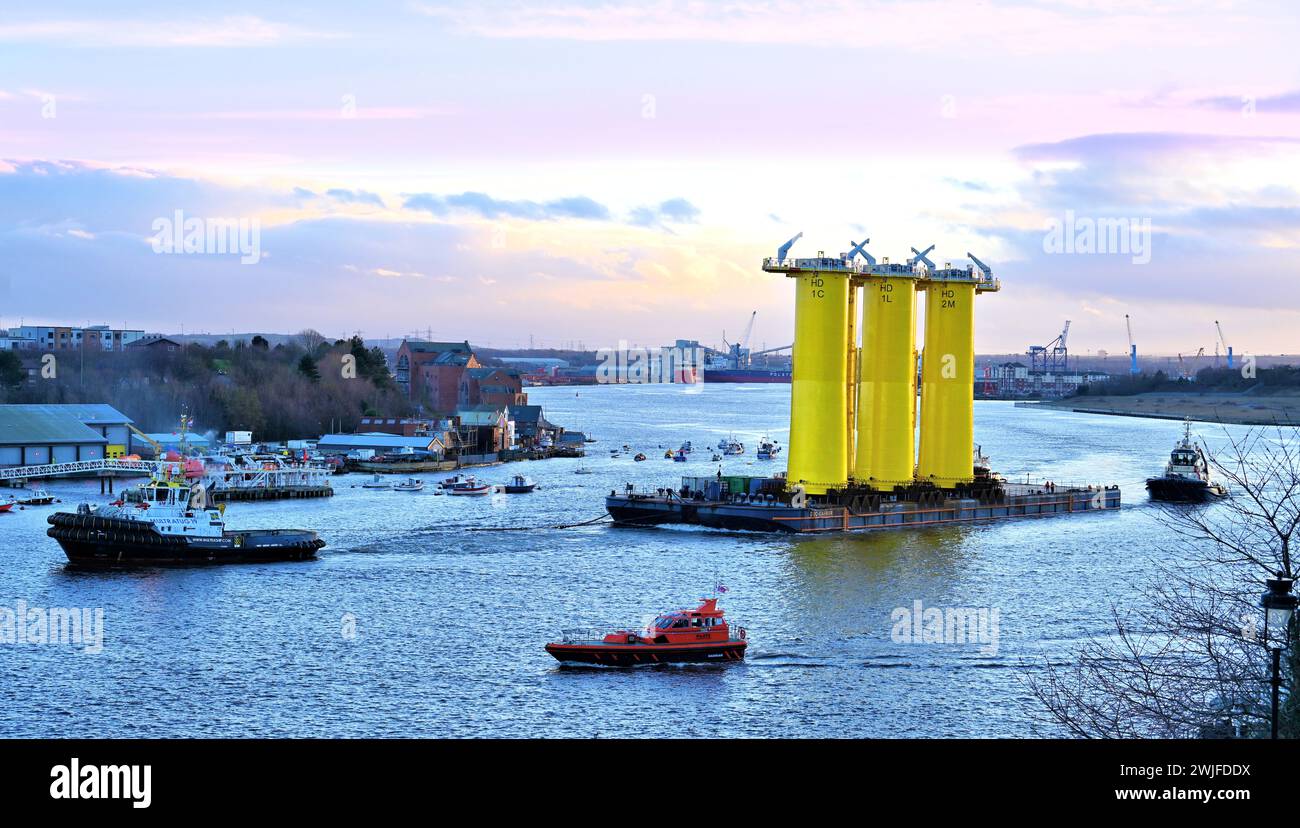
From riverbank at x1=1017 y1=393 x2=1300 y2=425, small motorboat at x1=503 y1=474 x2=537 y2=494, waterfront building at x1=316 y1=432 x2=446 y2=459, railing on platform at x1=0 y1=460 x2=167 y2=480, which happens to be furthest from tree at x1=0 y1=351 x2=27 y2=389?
riverbank at x1=1017 y1=393 x2=1300 y2=425

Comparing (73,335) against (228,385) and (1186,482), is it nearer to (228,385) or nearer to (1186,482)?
(228,385)

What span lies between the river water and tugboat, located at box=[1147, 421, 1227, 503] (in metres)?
4.47

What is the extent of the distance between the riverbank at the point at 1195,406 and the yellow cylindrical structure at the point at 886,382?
2744 inches

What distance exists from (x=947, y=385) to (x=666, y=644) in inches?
1012

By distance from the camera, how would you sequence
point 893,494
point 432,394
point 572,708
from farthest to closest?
point 432,394, point 893,494, point 572,708

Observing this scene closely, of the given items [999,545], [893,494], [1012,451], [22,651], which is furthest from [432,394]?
[22,651]

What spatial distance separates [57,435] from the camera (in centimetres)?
5194

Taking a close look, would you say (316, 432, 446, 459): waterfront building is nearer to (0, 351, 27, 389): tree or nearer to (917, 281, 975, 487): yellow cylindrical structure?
(0, 351, 27, 389): tree

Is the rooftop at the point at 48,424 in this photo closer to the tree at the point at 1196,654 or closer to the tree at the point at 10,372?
the tree at the point at 10,372

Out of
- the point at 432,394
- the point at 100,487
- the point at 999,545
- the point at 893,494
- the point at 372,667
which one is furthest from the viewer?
the point at 432,394

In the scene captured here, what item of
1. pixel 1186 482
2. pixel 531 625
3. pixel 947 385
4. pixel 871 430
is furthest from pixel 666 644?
pixel 1186 482
